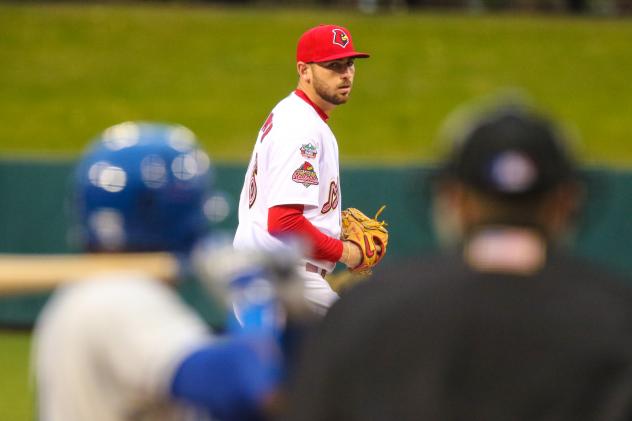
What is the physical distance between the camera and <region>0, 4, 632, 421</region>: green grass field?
73.9ft

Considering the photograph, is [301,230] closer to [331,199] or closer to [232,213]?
[331,199]

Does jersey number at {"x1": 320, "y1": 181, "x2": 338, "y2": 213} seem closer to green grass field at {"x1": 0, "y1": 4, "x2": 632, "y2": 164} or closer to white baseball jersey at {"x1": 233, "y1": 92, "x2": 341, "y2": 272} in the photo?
white baseball jersey at {"x1": 233, "y1": 92, "x2": 341, "y2": 272}

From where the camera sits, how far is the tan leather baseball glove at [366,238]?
6559mm

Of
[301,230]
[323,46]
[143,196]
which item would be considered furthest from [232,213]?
[143,196]

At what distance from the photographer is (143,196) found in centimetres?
254

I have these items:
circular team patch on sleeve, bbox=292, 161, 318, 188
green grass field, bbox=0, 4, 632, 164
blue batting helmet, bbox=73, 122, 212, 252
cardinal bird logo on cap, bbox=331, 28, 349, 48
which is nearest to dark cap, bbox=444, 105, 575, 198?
blue batting helmet, bbox=73, 122, 212, 252

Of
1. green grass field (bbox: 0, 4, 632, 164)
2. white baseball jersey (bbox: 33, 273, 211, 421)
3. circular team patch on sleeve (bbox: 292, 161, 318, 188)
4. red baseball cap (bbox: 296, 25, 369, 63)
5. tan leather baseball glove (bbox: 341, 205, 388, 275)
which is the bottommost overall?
green grass field (bbox: 0, 4, 632, 164)

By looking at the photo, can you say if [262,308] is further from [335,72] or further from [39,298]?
[39,298]

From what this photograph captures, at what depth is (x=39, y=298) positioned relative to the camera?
12.1m

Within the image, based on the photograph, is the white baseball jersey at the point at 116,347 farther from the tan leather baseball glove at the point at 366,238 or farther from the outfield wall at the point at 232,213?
the outfield wall at the point at 232,213

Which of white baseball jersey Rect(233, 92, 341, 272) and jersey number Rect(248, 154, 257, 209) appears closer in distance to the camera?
white baseball jersey Rect(233, 92, 341, 272)

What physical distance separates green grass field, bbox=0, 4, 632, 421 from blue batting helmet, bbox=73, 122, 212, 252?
1842 centimetres

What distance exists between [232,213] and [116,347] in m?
9.38

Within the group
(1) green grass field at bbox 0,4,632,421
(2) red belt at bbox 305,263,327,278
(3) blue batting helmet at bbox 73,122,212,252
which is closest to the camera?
(3) blue batting helmet at bbox 73,122,212,252
